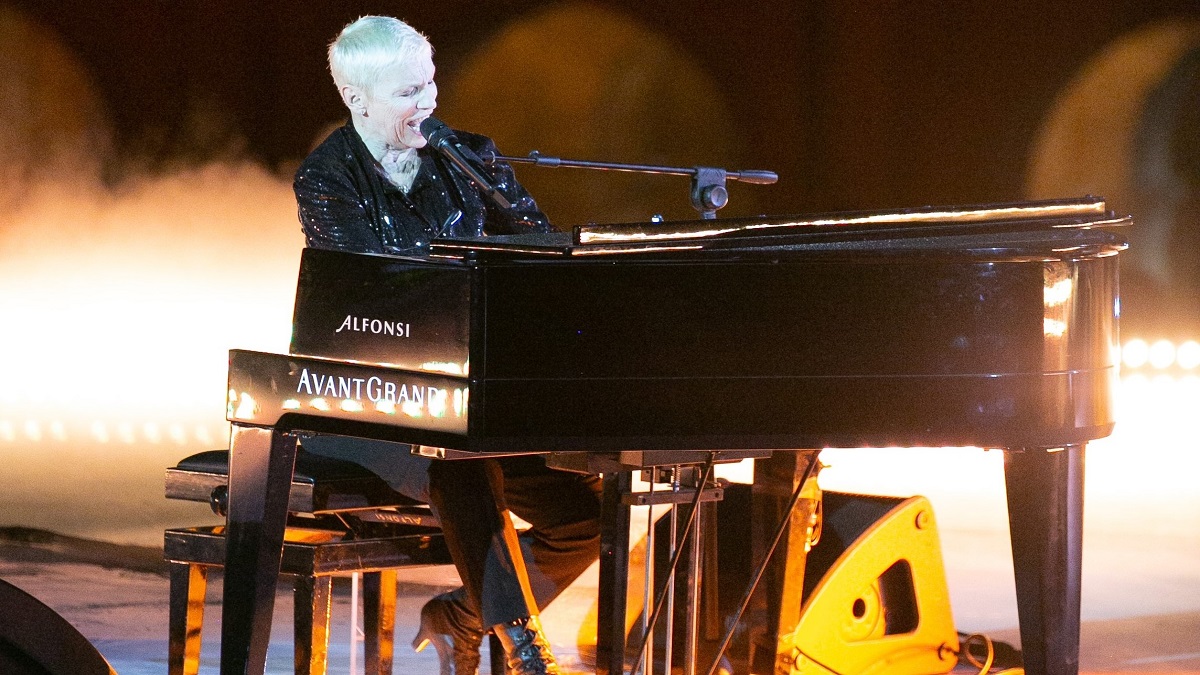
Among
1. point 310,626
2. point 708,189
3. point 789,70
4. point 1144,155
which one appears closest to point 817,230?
point 708,189

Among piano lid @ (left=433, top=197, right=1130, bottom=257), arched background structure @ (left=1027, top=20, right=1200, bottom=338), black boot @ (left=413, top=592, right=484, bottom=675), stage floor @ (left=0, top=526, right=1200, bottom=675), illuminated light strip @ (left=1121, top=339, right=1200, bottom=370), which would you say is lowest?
stage floor @ (left=0, top=526, right=1200, bottom=675)

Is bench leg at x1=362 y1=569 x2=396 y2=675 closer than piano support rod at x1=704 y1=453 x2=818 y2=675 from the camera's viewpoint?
No

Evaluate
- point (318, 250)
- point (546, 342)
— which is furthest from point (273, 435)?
point (546, 342)

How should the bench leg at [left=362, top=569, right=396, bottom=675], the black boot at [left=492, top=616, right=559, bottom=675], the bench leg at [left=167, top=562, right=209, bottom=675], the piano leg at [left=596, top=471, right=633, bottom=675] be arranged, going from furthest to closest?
the bench leg at [left=362, top=569, right=396, bottom=675] < the bench leg at [left=167, top=562, right=209, bottom=675] < the black boot at [left=492, top=616, right=559, bottom=675] < the piano leg at [left=596, top=471, right=633, bottom=675]

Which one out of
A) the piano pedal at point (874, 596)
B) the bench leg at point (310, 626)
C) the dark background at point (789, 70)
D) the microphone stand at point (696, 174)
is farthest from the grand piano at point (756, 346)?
the dark background at point (789, 70)

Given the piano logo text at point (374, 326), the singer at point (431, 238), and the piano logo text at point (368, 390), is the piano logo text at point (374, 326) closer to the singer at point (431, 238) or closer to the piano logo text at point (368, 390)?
the piano logo text at point (368, 390)

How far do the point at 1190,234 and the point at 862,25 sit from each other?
4.60ft

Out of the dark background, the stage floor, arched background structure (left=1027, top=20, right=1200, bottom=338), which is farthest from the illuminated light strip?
the stage floor

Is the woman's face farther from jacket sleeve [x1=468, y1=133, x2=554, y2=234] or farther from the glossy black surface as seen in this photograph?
the glossy black surface

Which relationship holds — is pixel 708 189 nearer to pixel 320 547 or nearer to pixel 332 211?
pixel 332 211

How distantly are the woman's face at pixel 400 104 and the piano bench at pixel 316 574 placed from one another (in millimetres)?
661

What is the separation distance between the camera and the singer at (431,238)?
224 centimetres

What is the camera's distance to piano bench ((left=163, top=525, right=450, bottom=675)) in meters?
2.31

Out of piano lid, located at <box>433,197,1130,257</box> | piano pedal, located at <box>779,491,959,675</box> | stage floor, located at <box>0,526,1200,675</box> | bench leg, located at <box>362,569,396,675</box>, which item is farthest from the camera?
stage floor, located at <box>0,526,1200,675</box>
